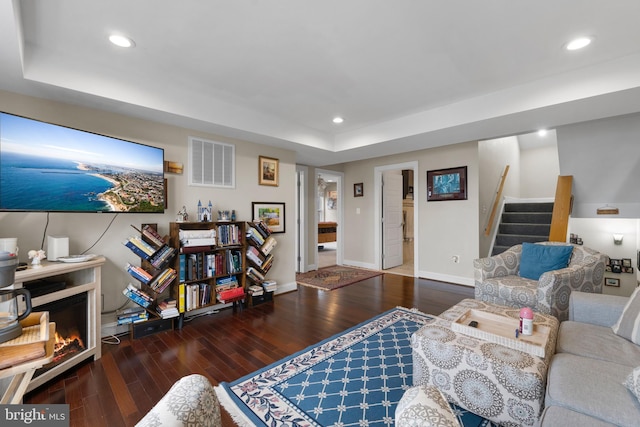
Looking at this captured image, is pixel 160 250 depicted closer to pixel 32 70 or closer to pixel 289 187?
pixel 32 70

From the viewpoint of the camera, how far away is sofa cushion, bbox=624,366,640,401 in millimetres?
1069

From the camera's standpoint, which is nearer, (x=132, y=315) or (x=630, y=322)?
(x=630, y=322)

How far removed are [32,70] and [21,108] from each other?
456mm

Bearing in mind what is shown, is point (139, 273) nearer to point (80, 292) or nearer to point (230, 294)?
point (80, 292)

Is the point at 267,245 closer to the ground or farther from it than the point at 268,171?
closer to the ground

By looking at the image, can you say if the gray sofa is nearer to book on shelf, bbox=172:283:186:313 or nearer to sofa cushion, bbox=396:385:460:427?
sofa cushion, bbox=396:385:460:427

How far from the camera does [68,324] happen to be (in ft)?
7.14

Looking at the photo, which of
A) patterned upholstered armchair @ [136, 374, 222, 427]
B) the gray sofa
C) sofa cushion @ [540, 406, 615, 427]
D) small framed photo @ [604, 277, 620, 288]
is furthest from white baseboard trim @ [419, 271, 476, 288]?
patterned upholstered armchair @ [136, 374, 222, 427]

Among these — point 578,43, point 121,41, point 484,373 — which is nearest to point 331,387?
point 484,373

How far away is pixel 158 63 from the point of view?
8.00ft

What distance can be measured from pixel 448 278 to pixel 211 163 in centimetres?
410

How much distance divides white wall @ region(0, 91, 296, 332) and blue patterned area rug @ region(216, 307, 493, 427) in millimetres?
1771

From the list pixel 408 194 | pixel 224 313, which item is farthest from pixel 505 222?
pixel 224 313

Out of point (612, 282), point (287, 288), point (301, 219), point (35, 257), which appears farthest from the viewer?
point (301, 219)
